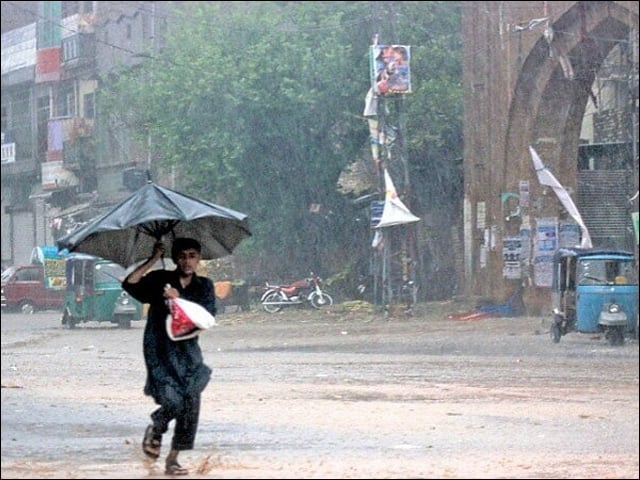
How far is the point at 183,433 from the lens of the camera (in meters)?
8.09

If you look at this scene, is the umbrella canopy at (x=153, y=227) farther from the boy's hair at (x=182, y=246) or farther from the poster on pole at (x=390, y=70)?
the poster on pole at (x=390, y=70)

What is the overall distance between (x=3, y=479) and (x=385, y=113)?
62.5ft

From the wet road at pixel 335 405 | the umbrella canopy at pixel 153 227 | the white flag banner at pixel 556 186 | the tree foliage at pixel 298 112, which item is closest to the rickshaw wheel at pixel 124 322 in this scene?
the wet road at pixel 335 405

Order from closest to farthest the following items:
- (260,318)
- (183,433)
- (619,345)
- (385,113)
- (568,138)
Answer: (183,433), (619,345), (260,318), (385,113), (568,138)

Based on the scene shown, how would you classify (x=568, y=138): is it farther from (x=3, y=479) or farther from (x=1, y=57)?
(x=3, y=479)

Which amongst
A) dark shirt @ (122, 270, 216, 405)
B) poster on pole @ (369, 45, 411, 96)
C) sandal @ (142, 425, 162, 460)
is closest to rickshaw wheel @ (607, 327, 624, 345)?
poster on pole @ (369, 45, 411, 96)

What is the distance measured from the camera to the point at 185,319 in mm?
7766

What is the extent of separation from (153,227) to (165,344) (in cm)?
104

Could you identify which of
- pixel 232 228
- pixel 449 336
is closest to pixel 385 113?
pixel 449 336

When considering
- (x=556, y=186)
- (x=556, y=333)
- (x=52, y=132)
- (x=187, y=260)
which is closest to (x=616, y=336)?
(x=556, y=333)

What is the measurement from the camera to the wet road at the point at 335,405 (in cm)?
903

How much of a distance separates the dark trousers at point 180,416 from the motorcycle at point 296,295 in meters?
14.0

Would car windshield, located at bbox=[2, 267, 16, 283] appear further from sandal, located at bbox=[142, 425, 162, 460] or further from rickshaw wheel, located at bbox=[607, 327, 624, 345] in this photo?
sandal, located at bbox=[142, 425, 162, 460]

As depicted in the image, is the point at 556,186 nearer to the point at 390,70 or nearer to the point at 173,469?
the point at 390,70
